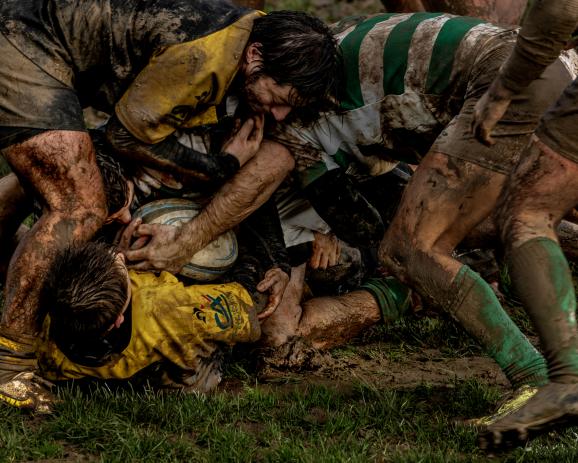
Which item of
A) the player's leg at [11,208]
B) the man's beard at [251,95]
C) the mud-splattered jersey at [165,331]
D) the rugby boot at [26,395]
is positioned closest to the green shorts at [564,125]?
the man's beard at [251,95]

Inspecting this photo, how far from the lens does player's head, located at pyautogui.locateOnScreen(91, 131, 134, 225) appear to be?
16.4 ft

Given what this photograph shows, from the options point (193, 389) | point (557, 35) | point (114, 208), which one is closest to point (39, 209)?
point (114, 208)

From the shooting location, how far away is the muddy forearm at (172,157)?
4840mm

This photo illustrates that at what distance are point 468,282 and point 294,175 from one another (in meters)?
1.50

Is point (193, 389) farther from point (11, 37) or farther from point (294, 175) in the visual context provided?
point (11, 37)

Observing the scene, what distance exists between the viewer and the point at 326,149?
5.30 metres

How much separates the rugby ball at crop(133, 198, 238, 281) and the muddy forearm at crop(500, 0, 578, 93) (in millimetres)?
2039

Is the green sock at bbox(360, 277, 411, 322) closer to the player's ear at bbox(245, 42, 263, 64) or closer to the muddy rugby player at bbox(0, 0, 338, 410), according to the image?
the muddy rugby player at bbox(0, 0, 338, 410)

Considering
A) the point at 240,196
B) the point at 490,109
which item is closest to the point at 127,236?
the point at 240,196

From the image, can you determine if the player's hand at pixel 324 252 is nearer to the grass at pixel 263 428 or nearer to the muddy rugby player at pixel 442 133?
the muddy rugby player at pixel 442 133

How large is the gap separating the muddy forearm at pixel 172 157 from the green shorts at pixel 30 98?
0.64ft

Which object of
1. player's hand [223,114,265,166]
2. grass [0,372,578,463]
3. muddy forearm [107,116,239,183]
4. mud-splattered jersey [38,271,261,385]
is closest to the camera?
grass [0,372,578,463]

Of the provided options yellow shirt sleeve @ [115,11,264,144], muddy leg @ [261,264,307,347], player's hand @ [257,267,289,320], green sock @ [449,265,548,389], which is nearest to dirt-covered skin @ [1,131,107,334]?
yellow shirt sleeve @ [115,11,264,144]

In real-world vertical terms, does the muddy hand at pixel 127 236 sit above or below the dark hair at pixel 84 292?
below
